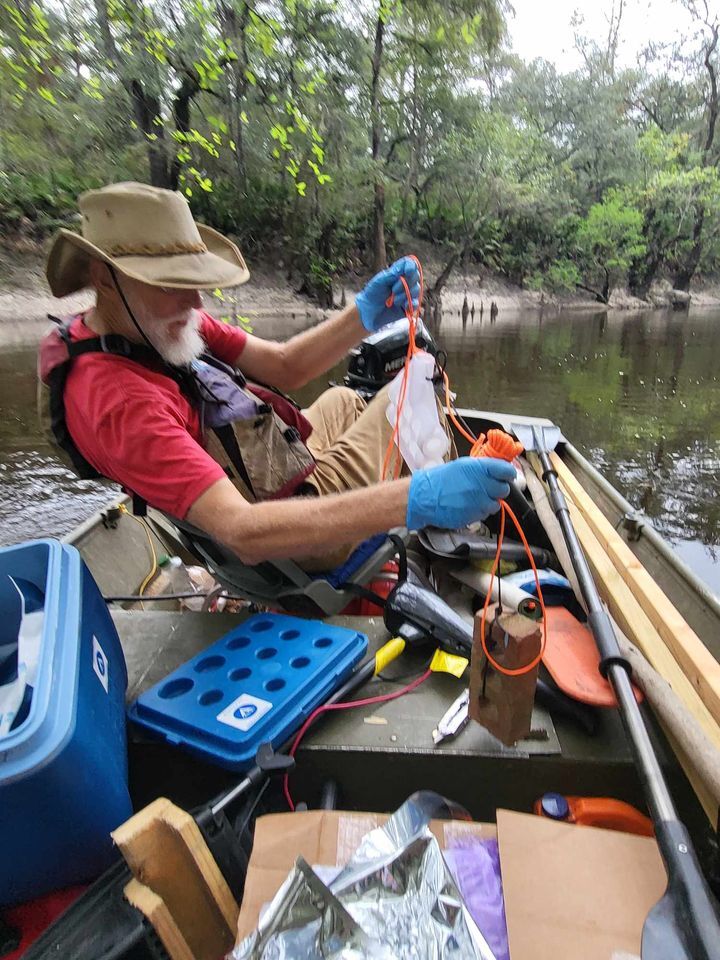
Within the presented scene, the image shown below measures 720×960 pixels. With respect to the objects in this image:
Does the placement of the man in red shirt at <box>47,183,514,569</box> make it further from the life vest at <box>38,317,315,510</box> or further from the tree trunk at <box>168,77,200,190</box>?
the tree trunk at <box>168,77,200,190</box>

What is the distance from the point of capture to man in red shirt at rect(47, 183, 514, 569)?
1.56 metres

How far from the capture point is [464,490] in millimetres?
1514

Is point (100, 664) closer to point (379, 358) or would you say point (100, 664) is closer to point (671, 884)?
point (671, 884)

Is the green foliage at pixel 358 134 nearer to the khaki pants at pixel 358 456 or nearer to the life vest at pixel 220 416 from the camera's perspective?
the khaki pants at pixel 358 456

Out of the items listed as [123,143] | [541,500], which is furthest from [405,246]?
[541,500]

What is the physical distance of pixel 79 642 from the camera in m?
1.26

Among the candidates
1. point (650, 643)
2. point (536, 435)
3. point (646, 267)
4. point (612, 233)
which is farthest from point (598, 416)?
point (646, 267)

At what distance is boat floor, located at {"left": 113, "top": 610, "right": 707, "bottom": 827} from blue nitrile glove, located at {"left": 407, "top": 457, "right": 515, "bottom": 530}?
55cm

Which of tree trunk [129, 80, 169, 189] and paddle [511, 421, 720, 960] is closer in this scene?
paddle [511, 421, 720, 960]

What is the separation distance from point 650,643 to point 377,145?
21321 mm

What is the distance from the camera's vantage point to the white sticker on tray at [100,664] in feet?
4.37

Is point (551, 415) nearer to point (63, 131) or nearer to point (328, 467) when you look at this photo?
point (328, 467)

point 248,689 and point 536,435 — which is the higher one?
point 248,689

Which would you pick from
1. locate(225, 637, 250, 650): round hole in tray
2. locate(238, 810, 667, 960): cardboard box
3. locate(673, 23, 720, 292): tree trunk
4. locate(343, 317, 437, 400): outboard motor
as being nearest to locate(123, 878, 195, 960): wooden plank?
locate(238, 810, 667, 960): cardboard box
